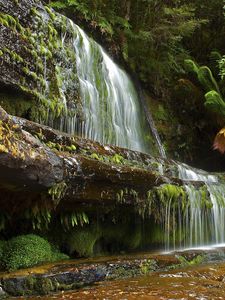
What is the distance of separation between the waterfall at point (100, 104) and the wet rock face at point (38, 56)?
13cm

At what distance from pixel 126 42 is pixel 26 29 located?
5.11 m

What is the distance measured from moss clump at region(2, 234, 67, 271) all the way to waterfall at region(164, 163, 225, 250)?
225 cm

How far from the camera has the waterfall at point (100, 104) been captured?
7781mm

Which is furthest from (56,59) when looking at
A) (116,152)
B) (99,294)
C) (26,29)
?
(99,294)

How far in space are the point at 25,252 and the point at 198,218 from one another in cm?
346

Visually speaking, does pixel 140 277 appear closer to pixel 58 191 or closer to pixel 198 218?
pixel 58 191

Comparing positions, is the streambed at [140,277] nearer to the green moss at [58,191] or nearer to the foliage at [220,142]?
the green moss at [58,191]

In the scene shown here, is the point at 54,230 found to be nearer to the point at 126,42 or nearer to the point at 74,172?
the point at 74,172

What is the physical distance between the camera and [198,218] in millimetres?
6945

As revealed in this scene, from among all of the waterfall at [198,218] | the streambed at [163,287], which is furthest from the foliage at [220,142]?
the streambed at [163,287]

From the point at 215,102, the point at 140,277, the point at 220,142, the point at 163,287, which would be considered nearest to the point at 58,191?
the point at 140,277

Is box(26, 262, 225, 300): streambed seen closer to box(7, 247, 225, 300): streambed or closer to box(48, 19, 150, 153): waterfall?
box(7, 247, 225, 300): streambed

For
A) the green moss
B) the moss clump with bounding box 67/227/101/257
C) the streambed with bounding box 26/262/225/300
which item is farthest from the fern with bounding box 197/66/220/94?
the green moss

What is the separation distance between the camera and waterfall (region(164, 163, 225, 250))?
6656 millimetres
